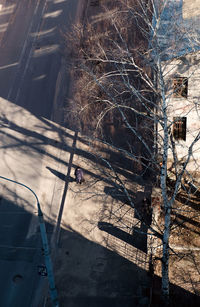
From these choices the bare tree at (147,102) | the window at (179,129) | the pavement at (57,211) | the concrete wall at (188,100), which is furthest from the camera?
the window at (179,129)

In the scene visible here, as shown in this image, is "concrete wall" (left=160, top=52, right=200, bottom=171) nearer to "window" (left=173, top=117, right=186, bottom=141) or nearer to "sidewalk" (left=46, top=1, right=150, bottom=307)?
"window" (left=173, top=117, right=186, bottom=141)

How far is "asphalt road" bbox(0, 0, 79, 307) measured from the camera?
1308 centimetres

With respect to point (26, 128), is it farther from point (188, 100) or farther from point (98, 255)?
point (188, 100)

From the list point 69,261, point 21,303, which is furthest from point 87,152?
point 21,303

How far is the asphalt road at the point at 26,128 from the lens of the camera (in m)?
13.1

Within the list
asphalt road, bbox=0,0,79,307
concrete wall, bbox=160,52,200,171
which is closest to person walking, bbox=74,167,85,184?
asphalt road, bbox=0,0,79,307

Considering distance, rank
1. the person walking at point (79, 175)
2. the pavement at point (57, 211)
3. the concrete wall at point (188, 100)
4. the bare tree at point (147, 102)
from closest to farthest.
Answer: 1. the bare tree at point (147, 102)
2. the pavement at point (57, 211)
3. the concrete wall at point (188, 100)
4. the person walking at point (79, 175)

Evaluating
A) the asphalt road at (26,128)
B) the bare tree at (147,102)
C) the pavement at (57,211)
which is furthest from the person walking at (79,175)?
the asphalt road at (26,128)

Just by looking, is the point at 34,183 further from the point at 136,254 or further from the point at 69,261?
the point at 136,254

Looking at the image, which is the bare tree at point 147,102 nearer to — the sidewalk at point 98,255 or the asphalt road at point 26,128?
the sidewalk at point 98,255

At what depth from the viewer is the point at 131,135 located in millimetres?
16719

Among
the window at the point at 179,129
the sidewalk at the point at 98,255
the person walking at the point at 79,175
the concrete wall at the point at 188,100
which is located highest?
the concrete wall at the point at 188,100

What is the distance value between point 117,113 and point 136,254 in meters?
8.85

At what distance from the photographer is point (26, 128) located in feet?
58.6
